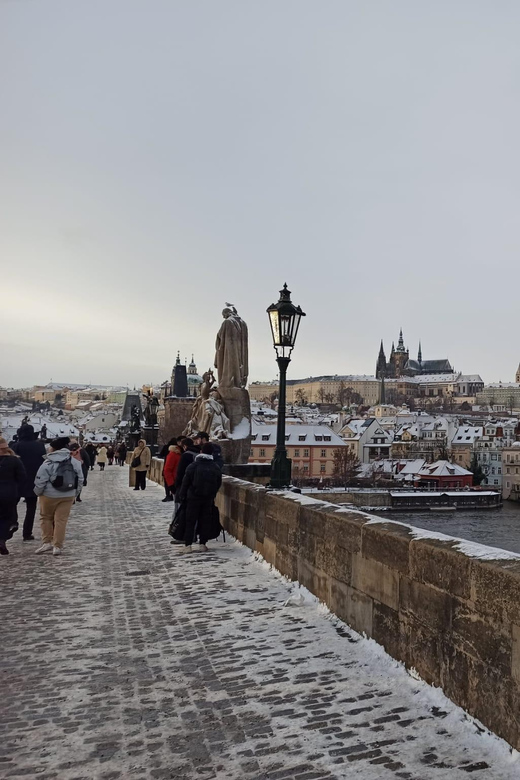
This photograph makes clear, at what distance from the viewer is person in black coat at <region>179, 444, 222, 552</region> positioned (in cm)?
855

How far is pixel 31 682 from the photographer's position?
13.8 ft

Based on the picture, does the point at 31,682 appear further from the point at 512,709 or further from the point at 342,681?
the point at 512,709

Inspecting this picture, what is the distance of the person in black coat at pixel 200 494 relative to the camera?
855 cm

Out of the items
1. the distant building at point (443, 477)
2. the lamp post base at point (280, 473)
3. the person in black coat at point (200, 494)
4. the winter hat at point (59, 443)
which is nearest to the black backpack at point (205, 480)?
the person in black coat at point (200, 494)

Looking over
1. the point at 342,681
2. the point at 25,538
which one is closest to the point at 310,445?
the point at 25,538

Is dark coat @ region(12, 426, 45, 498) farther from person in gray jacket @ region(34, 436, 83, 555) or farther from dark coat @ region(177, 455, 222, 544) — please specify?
dark coat @ region(177, 455, 222, 544)

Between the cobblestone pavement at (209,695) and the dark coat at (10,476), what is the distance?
1.80 metres

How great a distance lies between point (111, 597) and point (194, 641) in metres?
1.73

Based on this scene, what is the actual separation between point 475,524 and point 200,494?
99.0ft

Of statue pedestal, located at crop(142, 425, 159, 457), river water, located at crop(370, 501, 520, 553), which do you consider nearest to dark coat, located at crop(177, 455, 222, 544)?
river water, located at crop(370, 501, 520, 553)

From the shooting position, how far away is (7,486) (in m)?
8.49

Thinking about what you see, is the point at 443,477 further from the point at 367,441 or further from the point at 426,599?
the point at 426,599

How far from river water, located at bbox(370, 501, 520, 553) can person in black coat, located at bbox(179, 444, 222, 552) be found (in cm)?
1582

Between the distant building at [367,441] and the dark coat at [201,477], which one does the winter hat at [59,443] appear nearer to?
the dark coat at [201,477]
